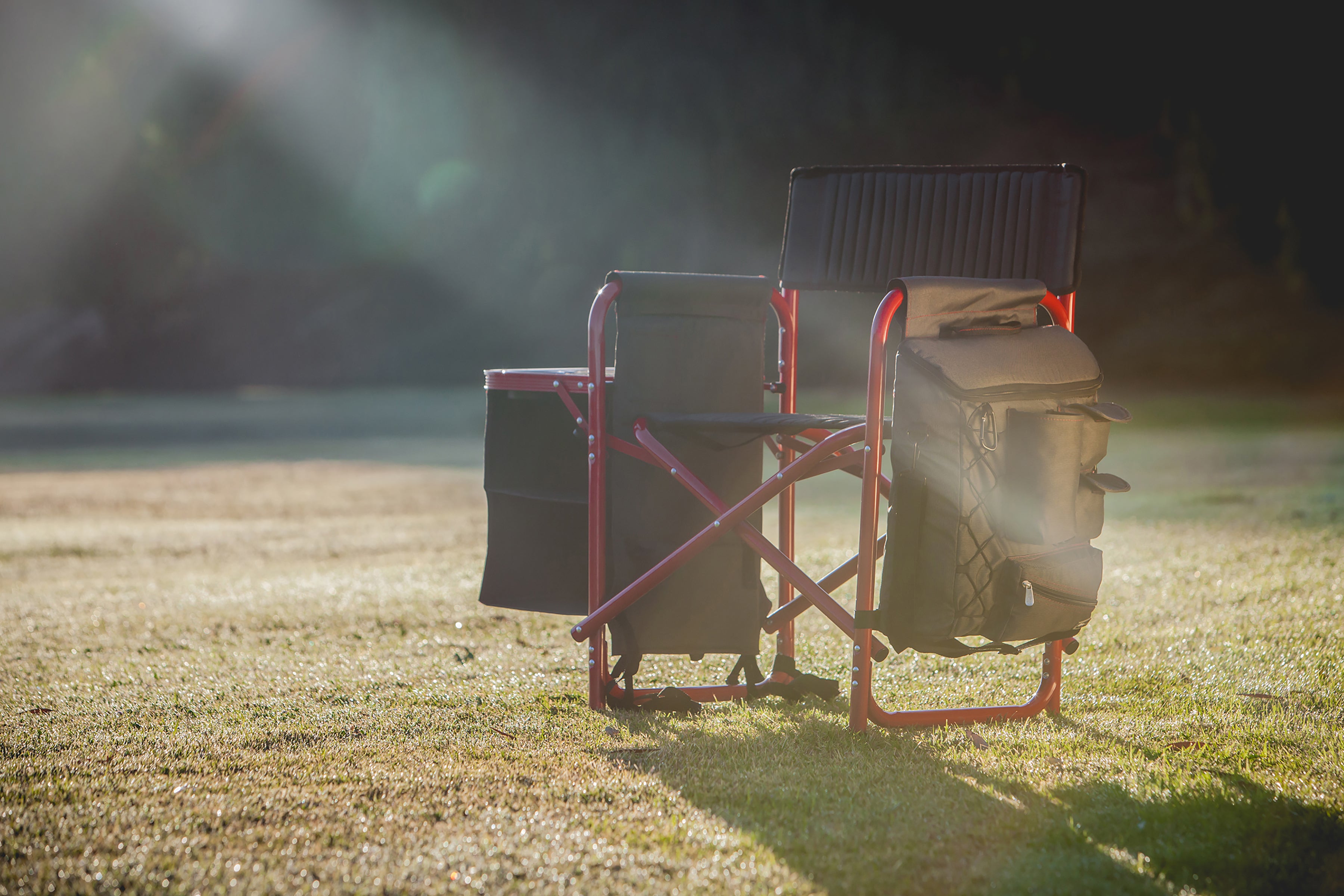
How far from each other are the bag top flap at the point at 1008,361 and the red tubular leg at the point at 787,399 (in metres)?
0.81

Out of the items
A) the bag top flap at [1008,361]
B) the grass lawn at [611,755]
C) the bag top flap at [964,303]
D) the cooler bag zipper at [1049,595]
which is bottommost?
the grass lawn at [611,755]

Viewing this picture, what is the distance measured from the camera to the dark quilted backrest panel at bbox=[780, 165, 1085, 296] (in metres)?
2.99

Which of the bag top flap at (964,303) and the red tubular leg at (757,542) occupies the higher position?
the bag top flap at (964,303)

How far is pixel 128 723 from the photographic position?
3.11 m

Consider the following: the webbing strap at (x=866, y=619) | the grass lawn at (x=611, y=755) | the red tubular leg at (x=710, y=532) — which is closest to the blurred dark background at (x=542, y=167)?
the grass lawn at (x=611, y=755)

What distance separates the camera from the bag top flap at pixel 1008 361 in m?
2.53

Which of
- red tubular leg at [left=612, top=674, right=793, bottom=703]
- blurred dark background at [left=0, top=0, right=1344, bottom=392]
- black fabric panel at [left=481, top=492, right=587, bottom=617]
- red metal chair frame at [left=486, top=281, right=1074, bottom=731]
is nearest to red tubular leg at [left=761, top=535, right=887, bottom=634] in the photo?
red metal chair frame at [left=486, top=281, right=1074, bottom=731]

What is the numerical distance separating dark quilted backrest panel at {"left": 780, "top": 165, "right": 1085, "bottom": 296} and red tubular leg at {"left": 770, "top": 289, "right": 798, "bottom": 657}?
0.12 meters

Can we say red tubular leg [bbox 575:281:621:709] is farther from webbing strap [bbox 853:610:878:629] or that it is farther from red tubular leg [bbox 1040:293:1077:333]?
red tubular leg [bbox 1040:293:1077:333]

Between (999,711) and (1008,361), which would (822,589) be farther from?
(1008,361)

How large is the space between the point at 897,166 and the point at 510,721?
1.82m

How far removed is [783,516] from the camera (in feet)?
11.5

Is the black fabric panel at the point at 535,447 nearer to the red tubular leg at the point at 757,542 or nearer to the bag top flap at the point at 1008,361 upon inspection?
the red tubular leg at the point at 757,542

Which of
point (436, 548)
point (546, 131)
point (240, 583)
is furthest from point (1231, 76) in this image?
point (240, 583)
